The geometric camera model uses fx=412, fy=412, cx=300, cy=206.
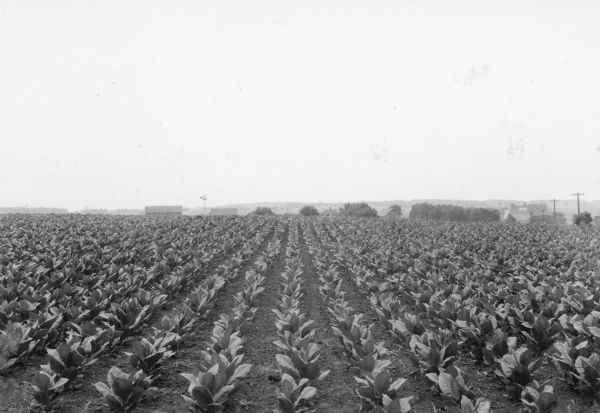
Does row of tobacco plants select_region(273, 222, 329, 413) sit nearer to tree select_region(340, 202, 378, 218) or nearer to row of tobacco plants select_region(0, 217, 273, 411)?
row of tobacco plants select_region(0, 217, 273, 411)

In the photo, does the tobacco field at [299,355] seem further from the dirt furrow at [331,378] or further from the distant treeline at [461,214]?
the distant treeline at [461,214]

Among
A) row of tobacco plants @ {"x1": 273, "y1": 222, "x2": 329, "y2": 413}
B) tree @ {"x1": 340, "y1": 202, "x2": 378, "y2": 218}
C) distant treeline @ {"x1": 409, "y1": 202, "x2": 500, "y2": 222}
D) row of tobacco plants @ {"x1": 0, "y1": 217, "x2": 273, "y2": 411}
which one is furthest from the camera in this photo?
distant treeline @ {"x1": 409, "y1": 202, "x2": 500, "y2": 222}

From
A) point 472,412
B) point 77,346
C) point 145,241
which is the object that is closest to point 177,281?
point 77,346

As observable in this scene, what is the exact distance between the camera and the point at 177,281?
33.1ft

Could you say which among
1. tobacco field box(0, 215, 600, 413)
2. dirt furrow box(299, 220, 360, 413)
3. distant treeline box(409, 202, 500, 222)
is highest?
tobacco field box(0, 215, 600, 413)

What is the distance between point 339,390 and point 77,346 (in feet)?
10.6

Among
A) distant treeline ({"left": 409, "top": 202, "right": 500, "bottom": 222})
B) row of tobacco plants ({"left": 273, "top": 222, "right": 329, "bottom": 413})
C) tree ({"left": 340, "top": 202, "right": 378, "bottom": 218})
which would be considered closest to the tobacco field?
row of tobacco plants ({"left": 273, "top": 222, "right": 329, "bottom": 413})

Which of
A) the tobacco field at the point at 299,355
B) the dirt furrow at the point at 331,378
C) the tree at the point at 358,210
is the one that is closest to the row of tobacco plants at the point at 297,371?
the tobacco field at the point at 299,355

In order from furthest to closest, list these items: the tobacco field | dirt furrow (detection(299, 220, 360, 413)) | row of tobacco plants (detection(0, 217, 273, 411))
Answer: dirt furrow (detection(299, 220, 360, 413)) < row of tobacco plants (detection(0, 217, 273, 411)) < the tobacco field

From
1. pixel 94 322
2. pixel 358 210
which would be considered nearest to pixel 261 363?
pixel 94 322

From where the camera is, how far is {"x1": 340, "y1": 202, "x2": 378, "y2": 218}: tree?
249ft

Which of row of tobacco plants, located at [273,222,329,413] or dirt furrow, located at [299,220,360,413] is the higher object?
row of tobacco plants, located at [273,222,329,413]

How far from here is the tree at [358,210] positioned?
249 feet

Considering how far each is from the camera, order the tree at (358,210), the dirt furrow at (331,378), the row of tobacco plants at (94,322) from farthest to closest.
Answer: the tree at (358,210), the dirt furrow at (331,378), the row of tobacco plants at (94,322)
